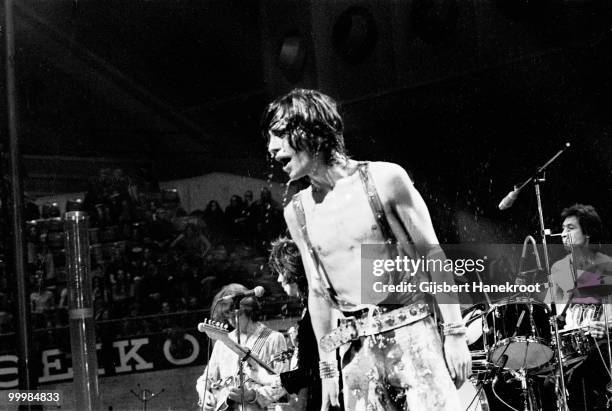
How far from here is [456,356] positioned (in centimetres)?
233

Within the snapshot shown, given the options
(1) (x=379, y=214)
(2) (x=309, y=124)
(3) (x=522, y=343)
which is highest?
(2) (x=309, y=124)

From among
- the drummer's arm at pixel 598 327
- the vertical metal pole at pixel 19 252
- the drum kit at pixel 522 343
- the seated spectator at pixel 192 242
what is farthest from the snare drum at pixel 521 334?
the seated spectator at pixel 192 242

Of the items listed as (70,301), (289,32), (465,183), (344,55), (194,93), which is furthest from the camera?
(194,93)

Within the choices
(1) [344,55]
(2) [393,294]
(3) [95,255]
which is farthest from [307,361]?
(3) [95,255]

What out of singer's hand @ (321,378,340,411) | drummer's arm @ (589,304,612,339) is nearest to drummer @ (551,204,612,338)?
drummer's arm @ (589,304,612,339)

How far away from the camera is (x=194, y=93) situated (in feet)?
33.9


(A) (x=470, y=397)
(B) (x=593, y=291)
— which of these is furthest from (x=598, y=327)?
(A) (x=470, y=397)

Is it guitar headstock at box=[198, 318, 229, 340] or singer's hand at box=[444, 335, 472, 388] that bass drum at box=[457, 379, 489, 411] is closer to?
guitar headstock at box=[198, 318, 229, 340]

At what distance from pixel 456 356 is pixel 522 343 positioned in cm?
261

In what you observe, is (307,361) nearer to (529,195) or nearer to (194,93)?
(529,195)

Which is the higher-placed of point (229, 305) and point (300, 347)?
point (229, 305)

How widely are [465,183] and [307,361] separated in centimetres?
310

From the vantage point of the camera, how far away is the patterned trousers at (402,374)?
2338 mm

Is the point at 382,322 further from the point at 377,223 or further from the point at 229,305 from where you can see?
the point at 229,305
